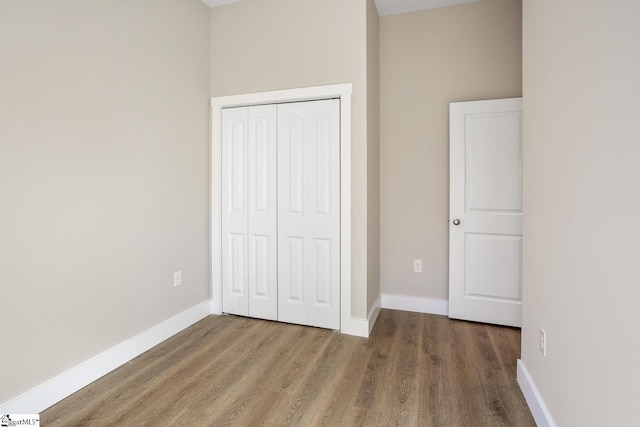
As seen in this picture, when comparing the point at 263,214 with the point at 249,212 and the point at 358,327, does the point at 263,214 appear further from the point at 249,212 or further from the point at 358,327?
the point at 358,327

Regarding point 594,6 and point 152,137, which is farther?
point 152,137

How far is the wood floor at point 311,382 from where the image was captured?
170cm

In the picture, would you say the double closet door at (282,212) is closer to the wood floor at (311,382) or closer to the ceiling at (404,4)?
the wood floor at (311,382)

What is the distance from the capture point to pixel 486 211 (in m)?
2.88

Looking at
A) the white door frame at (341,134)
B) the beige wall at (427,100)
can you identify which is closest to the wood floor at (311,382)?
the white door frame at (341,134)

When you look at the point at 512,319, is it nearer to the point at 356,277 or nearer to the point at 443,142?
the point at 356,277

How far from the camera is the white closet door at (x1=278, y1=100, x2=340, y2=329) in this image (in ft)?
8.98

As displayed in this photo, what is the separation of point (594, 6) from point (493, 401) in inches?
72.9

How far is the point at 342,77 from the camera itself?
266 centimetres

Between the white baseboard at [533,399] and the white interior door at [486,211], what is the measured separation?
100 cm

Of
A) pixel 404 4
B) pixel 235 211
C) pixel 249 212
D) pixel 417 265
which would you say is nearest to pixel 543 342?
pixel 417 265

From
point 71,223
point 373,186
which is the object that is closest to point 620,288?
point 373,186

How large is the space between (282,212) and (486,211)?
1.77 metres

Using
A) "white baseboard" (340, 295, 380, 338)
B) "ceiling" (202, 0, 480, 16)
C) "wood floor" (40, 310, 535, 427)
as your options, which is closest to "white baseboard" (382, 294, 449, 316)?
"wood floor" (40, 310, 535, 427)
